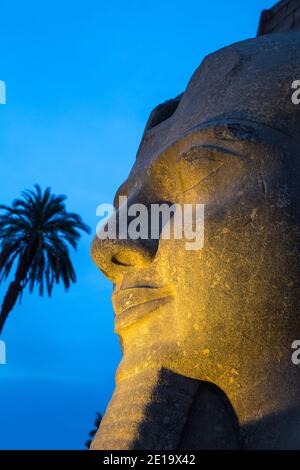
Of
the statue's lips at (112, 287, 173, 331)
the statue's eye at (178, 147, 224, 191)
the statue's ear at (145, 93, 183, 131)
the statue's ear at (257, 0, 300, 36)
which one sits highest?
the statue's ear at (257, 0, 300, 36)

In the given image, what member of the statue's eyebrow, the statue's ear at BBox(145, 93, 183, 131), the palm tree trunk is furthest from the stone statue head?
the palm tree trunk

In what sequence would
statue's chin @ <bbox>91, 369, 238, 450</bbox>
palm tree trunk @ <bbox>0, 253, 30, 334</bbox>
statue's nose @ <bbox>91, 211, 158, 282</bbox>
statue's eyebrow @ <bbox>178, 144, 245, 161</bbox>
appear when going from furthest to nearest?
palm tree trunk @ <bbox>0, 253, 30, 334</bbox>, statue's nose @ <bbox>91, 211, 158, 282</bbox>, statue's eyebrow @ <bbox>178, 144, 245, 161</bbox>, statue's chin @ <bbox>91, 369, 238, 450</bbox>

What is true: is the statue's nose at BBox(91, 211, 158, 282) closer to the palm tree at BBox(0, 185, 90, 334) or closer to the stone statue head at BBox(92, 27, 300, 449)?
the stone statue head at BBox(92, 27, 300, 449)

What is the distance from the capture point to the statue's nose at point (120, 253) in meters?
3.05

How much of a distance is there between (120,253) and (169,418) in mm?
818

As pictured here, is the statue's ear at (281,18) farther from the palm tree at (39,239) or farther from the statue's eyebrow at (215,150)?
the palm tree at (39,239)

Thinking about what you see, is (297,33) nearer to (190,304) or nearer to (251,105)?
(251,105)

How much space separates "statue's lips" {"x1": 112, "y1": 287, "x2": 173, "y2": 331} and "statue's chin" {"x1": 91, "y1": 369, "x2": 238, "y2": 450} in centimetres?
27

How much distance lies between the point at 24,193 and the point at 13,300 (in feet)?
10.2

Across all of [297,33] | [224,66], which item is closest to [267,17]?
[297,33]

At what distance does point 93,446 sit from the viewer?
287 cm

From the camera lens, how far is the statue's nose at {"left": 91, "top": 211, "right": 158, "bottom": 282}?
3.05 m

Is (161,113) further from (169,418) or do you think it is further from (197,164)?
(169,418)

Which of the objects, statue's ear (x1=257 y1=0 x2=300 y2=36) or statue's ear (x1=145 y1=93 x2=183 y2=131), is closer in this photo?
statue's ear (x1=145 y1=93 x2=183 y2=131)
